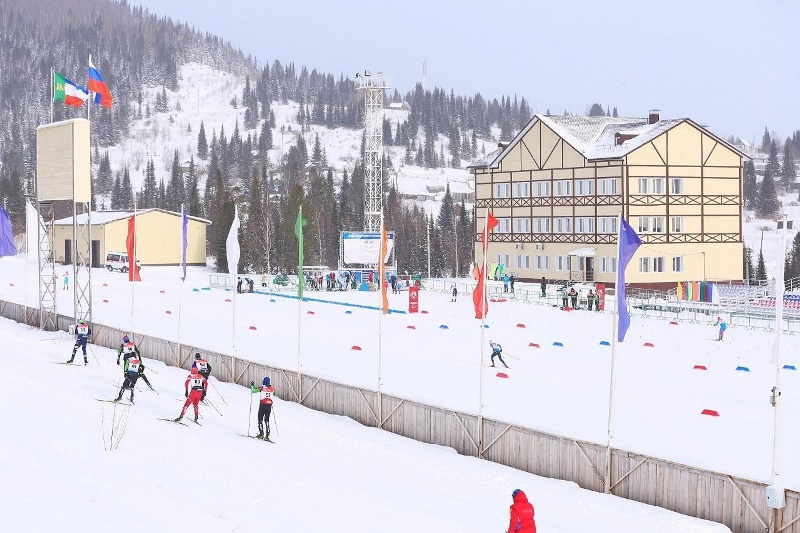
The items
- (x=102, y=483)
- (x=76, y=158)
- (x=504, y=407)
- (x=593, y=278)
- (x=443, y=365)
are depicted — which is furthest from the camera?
(x=593, y=278)

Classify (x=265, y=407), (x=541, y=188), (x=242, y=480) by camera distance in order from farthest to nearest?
(x=541, y=188) → (x=265, y=407) → (x=242, y=480)

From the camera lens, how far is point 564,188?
68625 millimetres

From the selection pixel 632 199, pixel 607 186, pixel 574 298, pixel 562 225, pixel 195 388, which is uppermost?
pixel 607 186

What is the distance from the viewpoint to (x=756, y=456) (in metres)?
20.8

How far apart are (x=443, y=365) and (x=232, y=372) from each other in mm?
7252

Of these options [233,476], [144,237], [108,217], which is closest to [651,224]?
Answer: [144,237]

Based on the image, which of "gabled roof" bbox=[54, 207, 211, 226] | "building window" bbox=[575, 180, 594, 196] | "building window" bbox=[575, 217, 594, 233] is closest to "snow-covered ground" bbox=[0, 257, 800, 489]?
"building window" bbox=[575, 217, 594, 233]

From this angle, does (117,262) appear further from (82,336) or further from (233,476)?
(233,476)

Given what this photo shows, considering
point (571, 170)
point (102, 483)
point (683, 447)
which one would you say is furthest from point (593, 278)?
point (102, 483)

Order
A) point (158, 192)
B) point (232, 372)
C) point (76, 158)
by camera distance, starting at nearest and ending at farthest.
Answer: point (232, 372), point (76, 158), point (158, 192)

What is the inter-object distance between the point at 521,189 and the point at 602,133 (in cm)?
743

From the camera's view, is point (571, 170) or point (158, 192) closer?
point (571, 170)

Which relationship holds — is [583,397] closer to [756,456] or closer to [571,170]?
[756,456]

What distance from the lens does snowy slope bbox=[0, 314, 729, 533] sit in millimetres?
14492
